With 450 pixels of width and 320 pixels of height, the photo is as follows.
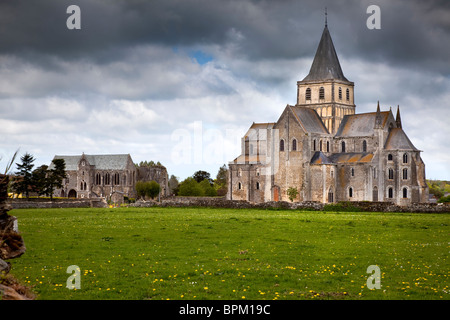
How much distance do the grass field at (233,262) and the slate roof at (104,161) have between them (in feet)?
365

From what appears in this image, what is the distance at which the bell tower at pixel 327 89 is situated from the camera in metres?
93.7

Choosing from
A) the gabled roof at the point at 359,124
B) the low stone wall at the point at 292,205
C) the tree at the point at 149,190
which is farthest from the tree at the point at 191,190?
the low stone wall at the point at 292,205

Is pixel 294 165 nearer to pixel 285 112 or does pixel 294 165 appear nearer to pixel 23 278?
pixel 285 112

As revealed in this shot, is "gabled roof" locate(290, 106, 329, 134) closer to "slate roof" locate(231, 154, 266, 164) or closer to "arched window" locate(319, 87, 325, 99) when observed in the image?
"arched window" locate(319, 87, 325, 99)

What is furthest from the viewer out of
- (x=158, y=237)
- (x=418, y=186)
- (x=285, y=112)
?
(x=285, y=112)

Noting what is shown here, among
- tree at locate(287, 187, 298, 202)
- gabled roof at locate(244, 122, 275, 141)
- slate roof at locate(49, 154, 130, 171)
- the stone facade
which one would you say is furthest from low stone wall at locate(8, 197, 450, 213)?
the stone facade

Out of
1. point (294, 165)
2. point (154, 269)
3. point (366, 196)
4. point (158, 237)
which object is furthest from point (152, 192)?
point (154, 269)

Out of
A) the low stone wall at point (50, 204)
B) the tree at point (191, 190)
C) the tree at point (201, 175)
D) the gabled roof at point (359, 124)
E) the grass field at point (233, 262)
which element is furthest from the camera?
the tree at point (201, 175)

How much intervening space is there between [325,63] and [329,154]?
1769cm

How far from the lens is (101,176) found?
140 m

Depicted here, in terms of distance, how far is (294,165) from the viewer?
86.8 metres

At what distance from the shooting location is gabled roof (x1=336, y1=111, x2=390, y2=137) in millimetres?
88375

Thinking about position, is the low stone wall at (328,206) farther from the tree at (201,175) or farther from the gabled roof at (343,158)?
the tree at (201,175)
